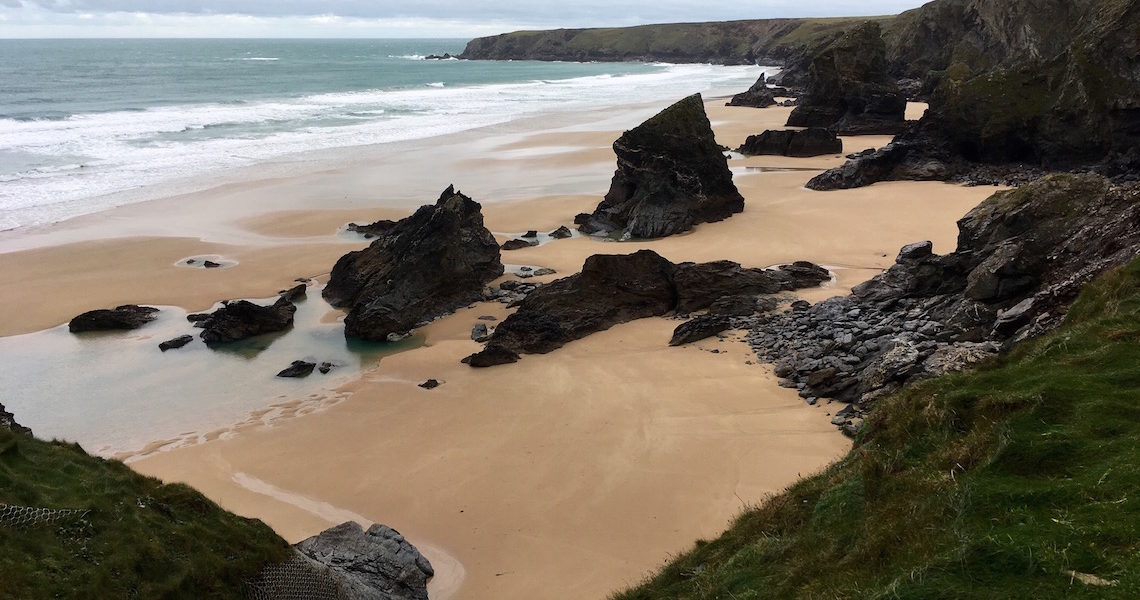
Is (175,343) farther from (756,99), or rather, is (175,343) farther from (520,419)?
(756,99)

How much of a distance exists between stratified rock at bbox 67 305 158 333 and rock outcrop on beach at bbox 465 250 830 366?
948 cm

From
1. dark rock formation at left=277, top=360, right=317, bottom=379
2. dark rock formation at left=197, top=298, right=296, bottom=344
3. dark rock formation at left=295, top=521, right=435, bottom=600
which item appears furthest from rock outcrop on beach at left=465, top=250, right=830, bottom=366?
dark rock formation at left=295, top=521, right=435, bottom=600

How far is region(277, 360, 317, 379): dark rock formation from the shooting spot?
1700 cm

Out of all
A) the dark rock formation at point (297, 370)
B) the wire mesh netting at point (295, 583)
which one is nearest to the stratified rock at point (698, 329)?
the dark rock formation at point (297, 370)

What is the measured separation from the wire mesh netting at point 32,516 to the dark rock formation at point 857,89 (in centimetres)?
4798

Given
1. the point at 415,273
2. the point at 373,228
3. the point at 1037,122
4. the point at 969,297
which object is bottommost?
the point at 373,228

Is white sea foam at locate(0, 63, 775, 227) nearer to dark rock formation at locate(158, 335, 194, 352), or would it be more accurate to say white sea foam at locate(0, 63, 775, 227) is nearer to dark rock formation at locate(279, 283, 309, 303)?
dark rock formation at locate(279, 283, 309, 303)

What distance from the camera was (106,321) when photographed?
65.2ft

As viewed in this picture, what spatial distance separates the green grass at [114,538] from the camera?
Answer: 5734 mm

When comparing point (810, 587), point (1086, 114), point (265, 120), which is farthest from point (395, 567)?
point (265, 120)

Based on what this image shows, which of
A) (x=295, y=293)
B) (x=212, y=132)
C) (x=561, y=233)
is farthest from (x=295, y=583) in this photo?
(x=212, y=132)

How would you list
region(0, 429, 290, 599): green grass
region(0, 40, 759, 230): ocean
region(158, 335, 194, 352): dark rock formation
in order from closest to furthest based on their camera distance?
region(0, 429, 290, 599): green grass, region(158, 335, 194, 352): dark rock formation, region(0, 40, 759, 230): ocean

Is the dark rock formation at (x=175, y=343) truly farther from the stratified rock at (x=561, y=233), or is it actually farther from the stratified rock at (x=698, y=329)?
the stratified rock at (x=561, y=233)

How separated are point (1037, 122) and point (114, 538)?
3415cm
